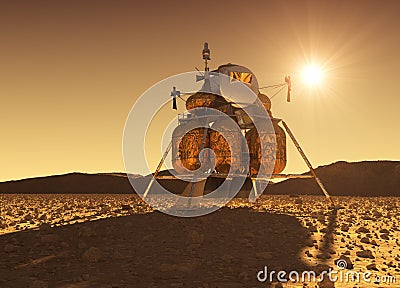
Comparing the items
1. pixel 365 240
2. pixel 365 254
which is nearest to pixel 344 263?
pixel 365 254

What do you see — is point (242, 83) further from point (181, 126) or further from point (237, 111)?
point (181, 126)

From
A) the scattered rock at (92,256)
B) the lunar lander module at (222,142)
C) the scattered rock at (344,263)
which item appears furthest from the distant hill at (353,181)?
the scattered rock at (92,256)

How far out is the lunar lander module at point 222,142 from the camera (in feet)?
64.5

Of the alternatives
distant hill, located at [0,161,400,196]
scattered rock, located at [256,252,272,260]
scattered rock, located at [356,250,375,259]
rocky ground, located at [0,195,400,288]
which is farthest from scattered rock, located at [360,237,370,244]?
distant hill, located at [0,161,400,196]

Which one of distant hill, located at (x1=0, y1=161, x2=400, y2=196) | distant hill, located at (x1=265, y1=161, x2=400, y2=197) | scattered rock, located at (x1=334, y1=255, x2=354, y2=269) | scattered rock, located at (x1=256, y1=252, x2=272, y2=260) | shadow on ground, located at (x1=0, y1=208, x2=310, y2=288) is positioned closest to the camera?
shadow on ground, located at (x1=0, y1=208, x2=310, y2=288)

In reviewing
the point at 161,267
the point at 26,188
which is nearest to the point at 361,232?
the point at 161,267

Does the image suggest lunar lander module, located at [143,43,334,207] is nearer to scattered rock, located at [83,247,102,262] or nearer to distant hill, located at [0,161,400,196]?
scattered rock, located at [83,247,102,262]

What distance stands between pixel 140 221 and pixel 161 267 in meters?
5.45

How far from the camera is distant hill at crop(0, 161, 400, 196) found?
233ft

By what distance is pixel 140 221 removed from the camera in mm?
13406
